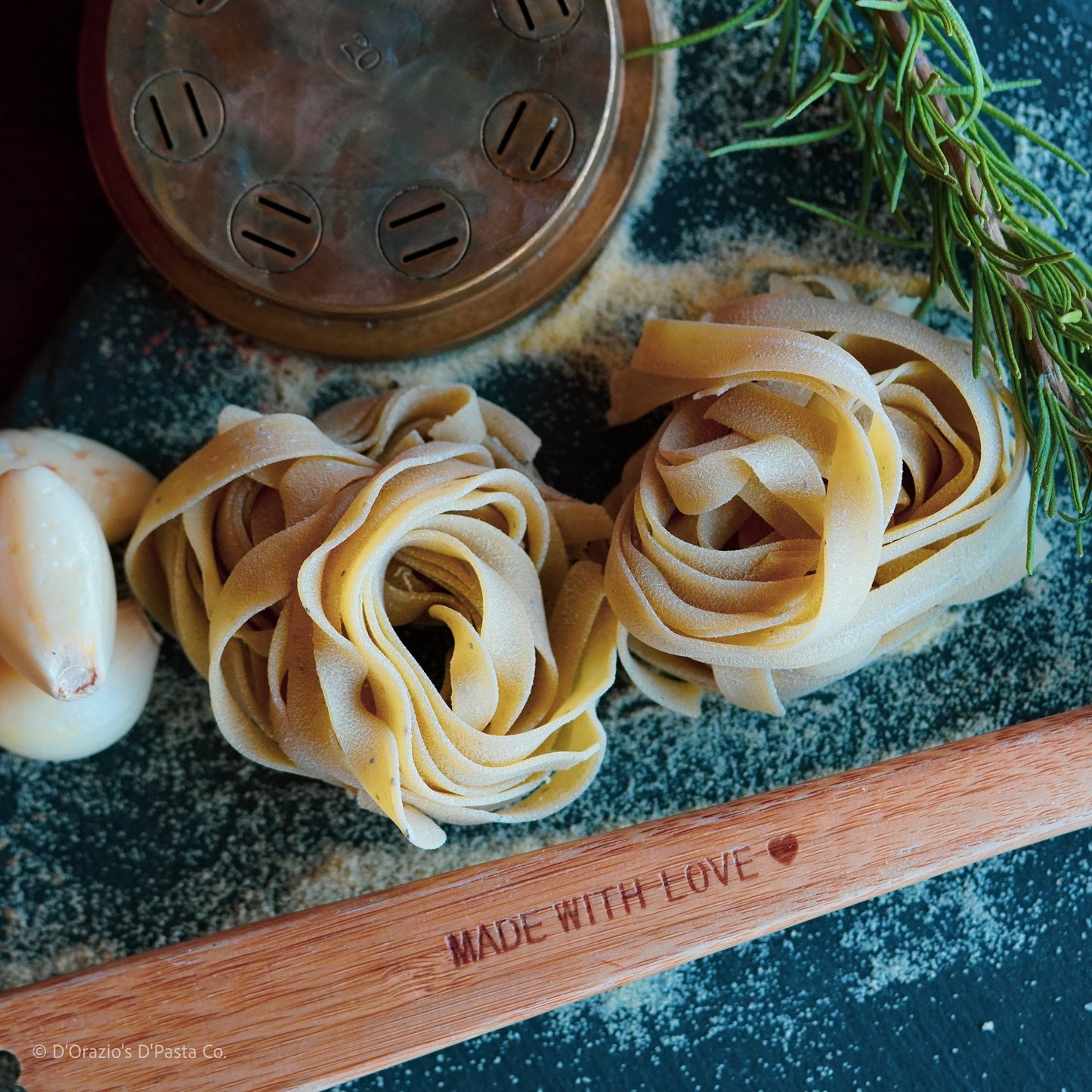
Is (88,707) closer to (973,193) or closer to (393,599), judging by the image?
(393,599)

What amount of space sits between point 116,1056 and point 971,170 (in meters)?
0.80

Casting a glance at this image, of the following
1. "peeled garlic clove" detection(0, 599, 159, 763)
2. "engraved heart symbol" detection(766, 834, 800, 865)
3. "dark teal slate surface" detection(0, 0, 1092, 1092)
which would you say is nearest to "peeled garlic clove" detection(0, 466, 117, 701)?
"peeled garlic clove" detection(0, 599, 159, 763)

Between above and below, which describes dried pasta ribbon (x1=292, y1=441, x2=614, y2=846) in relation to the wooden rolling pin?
above

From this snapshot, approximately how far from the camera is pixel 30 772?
2.68 ft

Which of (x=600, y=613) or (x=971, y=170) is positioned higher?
(x=971, y=170)

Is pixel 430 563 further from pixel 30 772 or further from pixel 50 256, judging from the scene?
pixel 50 256

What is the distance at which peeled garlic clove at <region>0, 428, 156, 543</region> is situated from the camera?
0.76 m

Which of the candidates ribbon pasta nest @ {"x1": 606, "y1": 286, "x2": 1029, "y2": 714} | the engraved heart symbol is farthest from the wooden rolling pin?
ribbon pasta nest @ {"x1": 606, "y1": 286, "x2": 1029, "y2": 714}

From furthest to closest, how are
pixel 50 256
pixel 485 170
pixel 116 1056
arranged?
pixel 50 256 < pixel 485 170 < pixel 116 1056

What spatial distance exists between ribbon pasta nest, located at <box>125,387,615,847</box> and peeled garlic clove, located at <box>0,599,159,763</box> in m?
0.03

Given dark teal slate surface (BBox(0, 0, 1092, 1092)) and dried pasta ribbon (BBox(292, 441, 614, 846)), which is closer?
dried pasta ribbon (BBox(292, 441, 614, 846))

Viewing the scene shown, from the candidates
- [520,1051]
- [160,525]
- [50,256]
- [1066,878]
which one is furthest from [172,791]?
[1066,878]

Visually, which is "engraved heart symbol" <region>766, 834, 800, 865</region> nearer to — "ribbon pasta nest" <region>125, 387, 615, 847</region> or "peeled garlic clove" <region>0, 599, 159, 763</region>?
"ribbon pasta nest" <region>125, 387, 615, 847</region>

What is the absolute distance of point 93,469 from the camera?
0.78 meters
